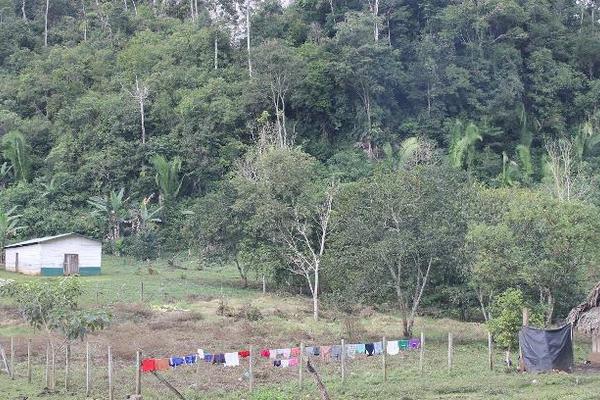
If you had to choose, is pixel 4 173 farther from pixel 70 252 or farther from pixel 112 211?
pixel 70 252

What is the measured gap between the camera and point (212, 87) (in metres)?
56.4

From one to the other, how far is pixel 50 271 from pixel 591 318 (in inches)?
1062

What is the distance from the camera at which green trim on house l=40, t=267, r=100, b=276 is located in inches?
1623

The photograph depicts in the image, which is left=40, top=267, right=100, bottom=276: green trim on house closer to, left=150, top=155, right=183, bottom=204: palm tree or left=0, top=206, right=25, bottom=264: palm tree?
left=0, top=206, right=25, bottom=264: palm tree

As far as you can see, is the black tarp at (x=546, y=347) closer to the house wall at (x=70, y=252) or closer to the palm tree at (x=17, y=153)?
the house wall at (x=70, y=252)

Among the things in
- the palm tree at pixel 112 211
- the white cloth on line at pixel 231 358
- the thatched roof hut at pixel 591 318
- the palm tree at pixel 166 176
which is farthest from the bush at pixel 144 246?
the thatched roof hut at pixel 591 318

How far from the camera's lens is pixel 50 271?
136 feet

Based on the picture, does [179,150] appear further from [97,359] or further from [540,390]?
[540,390]

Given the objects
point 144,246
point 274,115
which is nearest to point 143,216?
point 144,246

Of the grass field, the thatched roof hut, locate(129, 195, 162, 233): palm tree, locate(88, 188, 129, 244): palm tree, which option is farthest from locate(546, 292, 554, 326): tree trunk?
locate(88, 188, 129, 244): palm tree

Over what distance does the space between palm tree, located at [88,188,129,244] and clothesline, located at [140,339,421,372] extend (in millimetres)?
27172

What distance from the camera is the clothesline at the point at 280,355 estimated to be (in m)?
19.3

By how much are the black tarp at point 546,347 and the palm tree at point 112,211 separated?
31.4 m

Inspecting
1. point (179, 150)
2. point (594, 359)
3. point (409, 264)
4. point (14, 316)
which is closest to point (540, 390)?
point (594, 359)
